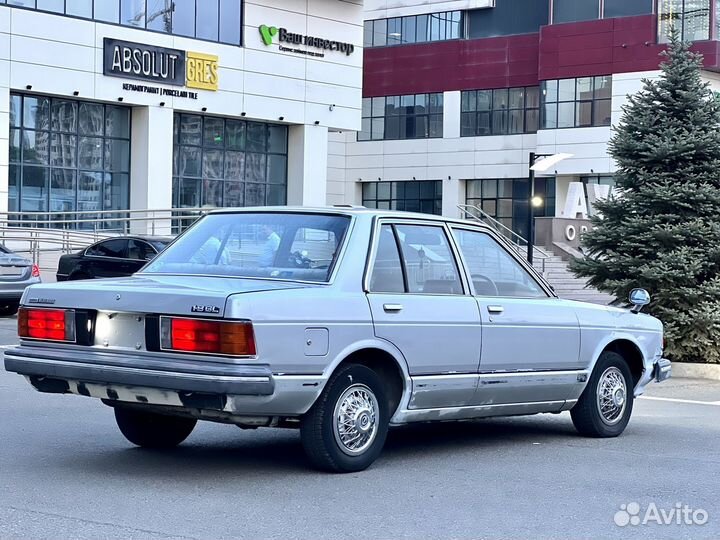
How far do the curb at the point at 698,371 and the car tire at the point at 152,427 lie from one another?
9.89 meters

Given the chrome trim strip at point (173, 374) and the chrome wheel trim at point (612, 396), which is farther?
the chrome wheel trim at point (612, 396)

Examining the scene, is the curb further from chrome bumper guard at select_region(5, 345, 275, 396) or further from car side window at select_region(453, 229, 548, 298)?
chrome bumper guard at select_region(5, 345, 275, 396)

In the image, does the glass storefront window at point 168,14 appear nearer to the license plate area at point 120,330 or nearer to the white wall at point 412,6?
the white wall at point 412,6

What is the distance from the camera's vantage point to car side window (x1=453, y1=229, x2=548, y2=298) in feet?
29.0

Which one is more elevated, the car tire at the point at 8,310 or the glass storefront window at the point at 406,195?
the glass storefront window at the point at 406,195

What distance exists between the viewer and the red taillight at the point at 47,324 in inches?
302

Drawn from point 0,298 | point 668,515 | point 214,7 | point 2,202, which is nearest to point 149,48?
point 214,7

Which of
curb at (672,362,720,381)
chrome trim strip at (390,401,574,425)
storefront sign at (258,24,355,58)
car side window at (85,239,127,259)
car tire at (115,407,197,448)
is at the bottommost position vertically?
curb at (672,362,720,381)

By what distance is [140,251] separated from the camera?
24.5 meters

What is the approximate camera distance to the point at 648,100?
1792 centimetres

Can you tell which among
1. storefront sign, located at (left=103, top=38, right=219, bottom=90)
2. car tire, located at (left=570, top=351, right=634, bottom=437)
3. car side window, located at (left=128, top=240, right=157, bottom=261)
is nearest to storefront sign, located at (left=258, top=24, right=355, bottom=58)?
storefront sign, located at (left=103, top=38, right=219, bottom=90)

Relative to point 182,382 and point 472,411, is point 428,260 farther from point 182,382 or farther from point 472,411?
point 182,382

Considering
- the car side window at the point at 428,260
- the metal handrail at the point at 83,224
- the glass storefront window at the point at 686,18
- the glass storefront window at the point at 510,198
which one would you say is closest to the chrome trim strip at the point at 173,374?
the car side window at the point at 428,260

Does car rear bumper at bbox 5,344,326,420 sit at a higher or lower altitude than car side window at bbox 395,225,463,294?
lower
